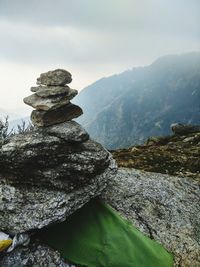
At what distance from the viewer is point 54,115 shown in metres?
17.0

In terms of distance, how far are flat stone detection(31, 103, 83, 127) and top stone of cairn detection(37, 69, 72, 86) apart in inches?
45.9

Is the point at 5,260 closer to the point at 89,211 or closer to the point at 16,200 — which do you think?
the point at 16,200

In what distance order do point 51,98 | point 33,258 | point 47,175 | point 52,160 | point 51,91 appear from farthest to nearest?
point 51,98, point 51,91, point 52,160, point 47,175, point 33,258

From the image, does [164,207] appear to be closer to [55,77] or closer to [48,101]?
[48,101]

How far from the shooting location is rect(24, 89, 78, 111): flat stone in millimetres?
16344

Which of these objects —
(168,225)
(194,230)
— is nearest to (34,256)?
(168,225)

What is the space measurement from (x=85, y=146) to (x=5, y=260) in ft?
18.8

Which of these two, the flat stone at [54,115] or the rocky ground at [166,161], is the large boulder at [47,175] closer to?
the flat stone at [54,115]

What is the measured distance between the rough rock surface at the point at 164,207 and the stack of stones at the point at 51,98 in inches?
182

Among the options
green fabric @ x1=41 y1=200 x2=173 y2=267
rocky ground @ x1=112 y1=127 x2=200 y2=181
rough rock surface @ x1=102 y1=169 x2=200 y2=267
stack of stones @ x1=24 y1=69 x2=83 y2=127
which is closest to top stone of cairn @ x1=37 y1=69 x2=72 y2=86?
stack of stones @ x1=24 y1=69 x2=83 y2=127

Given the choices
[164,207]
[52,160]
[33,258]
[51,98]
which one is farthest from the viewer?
[164,207]

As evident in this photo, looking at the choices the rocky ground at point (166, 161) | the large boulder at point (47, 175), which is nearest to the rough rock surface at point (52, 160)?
the large boulder at point (47, 175)

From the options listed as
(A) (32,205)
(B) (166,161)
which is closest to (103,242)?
(A) (32,205)

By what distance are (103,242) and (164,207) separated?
17.5ft
